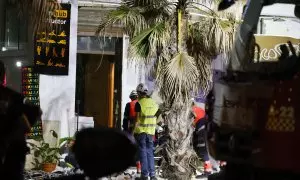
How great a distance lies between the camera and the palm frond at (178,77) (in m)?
10.0

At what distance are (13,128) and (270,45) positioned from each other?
7.84 ft

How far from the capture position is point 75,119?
12.8 meters

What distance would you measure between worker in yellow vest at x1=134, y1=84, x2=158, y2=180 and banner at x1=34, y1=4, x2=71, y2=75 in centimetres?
221

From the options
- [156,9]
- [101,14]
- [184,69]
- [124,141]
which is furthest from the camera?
[101,14]

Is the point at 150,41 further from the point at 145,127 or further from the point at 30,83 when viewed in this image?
the point at 30,83

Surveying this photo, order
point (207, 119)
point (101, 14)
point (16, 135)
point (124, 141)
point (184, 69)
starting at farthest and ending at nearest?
point (101, 14), point (184, 69), point (207, 119), point (16, 135), point (124, 141)

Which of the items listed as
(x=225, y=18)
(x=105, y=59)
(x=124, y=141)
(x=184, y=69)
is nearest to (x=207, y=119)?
(x=124, y=141)

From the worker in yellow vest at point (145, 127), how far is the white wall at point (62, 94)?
211 centimetres

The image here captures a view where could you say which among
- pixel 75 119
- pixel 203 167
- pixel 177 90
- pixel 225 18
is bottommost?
pixel 203 167

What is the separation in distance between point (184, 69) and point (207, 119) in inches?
201

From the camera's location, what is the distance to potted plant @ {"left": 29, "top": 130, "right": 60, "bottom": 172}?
11297mm

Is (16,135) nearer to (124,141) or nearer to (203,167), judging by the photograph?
(124,141)

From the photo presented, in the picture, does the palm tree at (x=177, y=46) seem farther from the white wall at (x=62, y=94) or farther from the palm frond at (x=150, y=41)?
the white wall at (x=62, y=94)

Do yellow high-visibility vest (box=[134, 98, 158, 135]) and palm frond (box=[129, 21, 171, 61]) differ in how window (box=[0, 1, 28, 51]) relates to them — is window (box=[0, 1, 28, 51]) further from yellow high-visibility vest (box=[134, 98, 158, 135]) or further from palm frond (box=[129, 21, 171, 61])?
yellow high-visibility vest (box=[134, 98, 158, 135])
